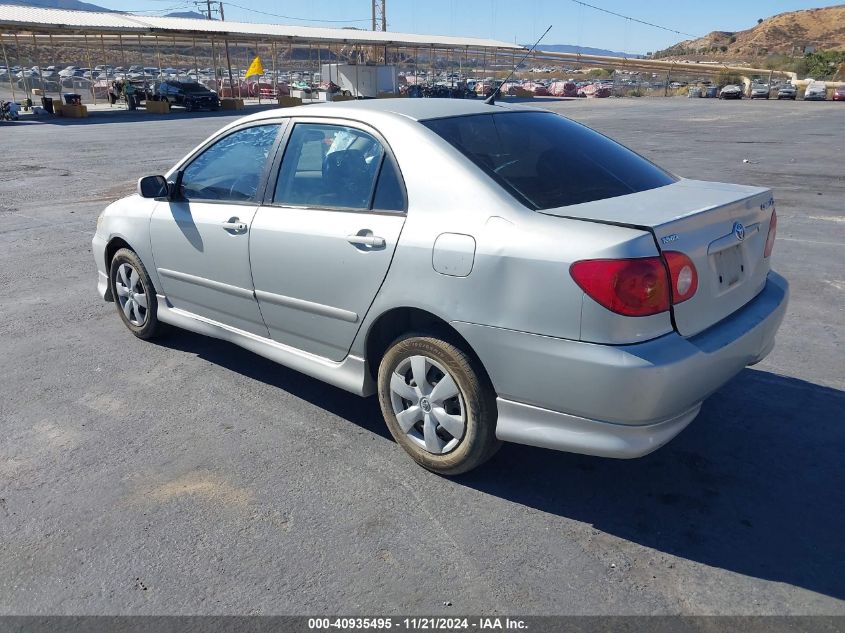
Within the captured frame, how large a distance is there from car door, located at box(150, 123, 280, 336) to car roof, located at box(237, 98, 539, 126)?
313mm

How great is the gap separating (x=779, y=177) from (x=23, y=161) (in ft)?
53.2

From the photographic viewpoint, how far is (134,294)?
5148 millimetres

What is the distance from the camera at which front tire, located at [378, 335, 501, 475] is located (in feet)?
10.3

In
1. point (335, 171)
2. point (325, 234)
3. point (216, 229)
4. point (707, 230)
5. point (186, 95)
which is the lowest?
point (186, 95)

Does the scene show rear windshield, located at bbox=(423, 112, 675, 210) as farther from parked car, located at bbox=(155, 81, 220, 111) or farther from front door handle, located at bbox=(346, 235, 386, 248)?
parked car, located at bbox=(155, 81, 220, 111)

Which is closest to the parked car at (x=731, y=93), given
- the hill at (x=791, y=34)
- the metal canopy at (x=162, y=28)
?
the metal canopy at (x=162, y=28)

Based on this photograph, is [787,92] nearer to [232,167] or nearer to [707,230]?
[232,167]

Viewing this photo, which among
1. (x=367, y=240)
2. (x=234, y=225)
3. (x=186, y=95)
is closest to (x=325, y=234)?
(x=367, y=240)

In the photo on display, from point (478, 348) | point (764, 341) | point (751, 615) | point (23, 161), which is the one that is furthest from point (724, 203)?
point (23, 161)

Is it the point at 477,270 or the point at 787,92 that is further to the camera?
the point at 787,92

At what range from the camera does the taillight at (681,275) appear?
2.81m

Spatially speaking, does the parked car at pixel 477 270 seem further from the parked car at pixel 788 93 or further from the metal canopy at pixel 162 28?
the parked car at pixel 788 93

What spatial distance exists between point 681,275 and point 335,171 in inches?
73.4

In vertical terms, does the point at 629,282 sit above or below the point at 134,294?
above
